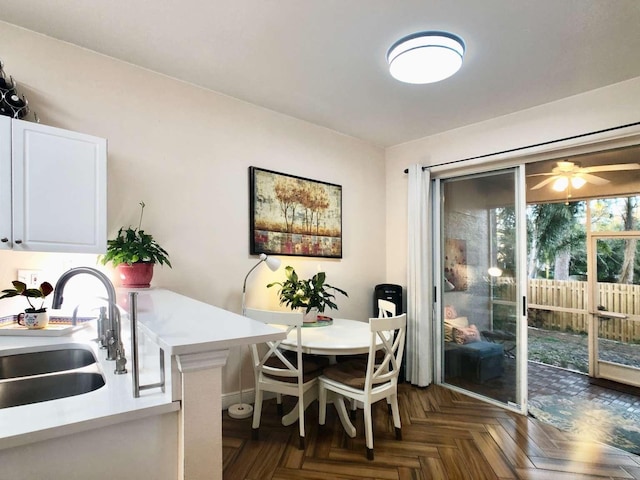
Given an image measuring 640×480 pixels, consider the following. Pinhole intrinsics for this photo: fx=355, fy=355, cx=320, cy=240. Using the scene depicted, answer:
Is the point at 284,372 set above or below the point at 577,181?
below

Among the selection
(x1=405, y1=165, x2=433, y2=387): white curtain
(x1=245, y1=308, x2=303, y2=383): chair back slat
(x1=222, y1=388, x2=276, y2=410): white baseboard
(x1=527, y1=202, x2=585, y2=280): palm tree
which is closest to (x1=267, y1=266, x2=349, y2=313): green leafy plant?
(x1=245, y1=308, x2=303, y2=383): chair back slat

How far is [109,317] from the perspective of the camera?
1392 mm

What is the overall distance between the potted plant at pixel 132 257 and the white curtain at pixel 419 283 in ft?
7.80

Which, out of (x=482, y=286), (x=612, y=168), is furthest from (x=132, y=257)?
(x=612, y=168)

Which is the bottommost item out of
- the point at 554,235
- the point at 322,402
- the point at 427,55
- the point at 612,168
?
the point at 322,402

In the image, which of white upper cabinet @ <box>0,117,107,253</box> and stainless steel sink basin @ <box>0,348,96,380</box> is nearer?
stainless steel sink basin @ <box>0,348,96,380</box>

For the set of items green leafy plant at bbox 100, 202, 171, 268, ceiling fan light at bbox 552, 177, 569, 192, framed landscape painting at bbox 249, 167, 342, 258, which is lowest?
green leafy plant at bbox 100, 202, 171, 268

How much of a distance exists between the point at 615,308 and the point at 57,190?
17.5ft

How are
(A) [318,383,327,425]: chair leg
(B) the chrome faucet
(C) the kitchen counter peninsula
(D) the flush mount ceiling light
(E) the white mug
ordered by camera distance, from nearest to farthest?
(C) the kitchen counter peninsula
(B) the chrome faucet
(E) the white mug
(D) the flush mount ceiling light
(A) [318,383,327,425]: chair leg

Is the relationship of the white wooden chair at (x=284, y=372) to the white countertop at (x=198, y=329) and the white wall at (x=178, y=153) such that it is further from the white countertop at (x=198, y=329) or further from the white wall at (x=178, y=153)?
the white countertop at (x=198, y=329)

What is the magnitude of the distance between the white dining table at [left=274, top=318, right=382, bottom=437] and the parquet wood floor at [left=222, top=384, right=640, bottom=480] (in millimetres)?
117

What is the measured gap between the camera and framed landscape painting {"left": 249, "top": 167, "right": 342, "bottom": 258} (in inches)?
118

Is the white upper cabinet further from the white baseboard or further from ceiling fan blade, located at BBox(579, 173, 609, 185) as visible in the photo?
ceiling fan blade, located at BBox(579, 173, 609, 185)

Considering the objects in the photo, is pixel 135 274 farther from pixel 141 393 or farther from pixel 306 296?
pixel 141 393
